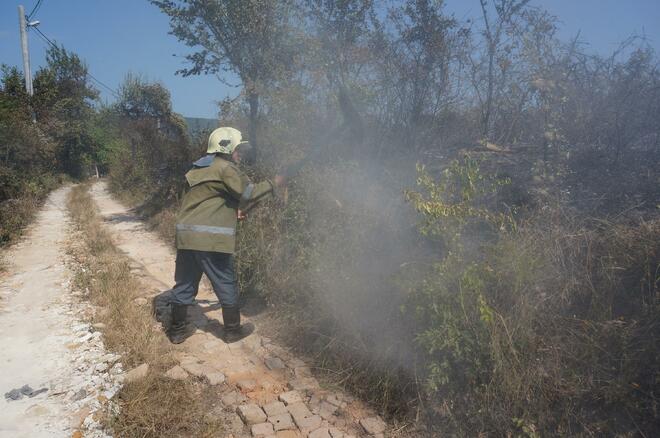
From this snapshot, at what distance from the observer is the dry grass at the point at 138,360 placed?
8.79 ft

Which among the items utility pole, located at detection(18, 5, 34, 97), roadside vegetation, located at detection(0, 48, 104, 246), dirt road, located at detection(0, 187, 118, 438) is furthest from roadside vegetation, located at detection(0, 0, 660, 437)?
utility pole, located at detection(18, 5, 34, 97)

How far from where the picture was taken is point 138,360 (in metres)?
3.42

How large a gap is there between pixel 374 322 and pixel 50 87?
22.0m

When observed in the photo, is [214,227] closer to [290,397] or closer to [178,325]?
[178,325]

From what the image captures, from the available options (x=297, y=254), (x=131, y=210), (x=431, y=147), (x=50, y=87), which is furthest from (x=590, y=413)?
(x=50, y=87)

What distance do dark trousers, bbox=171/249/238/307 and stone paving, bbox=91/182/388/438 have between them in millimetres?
425

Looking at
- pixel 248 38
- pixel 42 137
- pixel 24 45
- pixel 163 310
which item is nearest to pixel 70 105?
pixel 24 45

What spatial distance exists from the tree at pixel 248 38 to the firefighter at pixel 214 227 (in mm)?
2527

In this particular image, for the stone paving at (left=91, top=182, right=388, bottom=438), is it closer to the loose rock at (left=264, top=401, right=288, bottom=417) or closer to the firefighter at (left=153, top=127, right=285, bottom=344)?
the loose rock at (left=264, top=401, right=288, bottom=417)

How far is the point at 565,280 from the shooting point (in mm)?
2643

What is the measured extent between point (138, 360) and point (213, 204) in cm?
138

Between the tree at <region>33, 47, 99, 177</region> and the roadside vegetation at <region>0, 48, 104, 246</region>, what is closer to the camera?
the roadside vegetation at <region>0, 48, 104, 246</region>

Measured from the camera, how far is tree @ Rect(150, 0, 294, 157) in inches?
257

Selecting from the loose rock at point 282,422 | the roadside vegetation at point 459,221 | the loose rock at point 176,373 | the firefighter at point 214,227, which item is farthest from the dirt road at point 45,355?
the roadside vegetation at point 459,221
